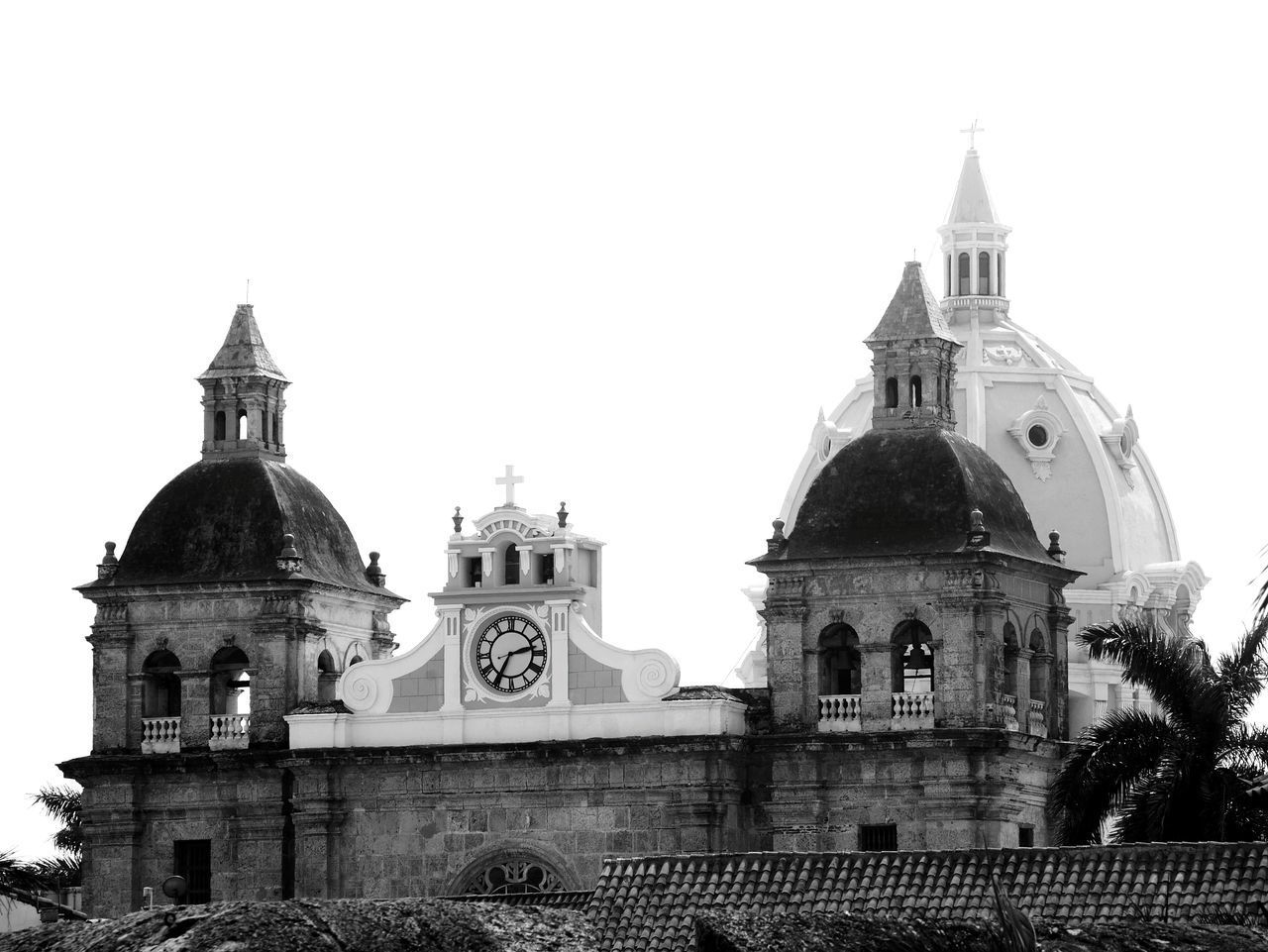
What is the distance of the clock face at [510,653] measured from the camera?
5950 centimetres

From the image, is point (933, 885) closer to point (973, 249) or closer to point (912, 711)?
point (912, 711)

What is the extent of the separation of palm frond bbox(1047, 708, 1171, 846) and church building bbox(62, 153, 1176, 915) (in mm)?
1900

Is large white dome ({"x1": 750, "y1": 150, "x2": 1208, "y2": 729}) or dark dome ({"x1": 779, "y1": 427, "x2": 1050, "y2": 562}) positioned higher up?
large white dome ({"x1": 750, "y1": 150, "x2": 1208, "y2": 729})

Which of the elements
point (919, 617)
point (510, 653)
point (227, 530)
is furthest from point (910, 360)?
point (227, 530)

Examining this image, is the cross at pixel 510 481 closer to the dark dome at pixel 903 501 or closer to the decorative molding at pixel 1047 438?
the dark dome at pixel 903 501

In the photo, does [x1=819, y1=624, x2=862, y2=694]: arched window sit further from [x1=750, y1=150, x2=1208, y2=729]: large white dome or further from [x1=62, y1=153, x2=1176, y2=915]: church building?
[x1=750, y1=150, x2=1208, y2=729]: large white dome

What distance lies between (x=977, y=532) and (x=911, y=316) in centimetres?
479

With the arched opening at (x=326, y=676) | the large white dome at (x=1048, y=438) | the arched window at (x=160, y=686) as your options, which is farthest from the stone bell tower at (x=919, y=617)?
the large white dome at (x=1048, y=438)

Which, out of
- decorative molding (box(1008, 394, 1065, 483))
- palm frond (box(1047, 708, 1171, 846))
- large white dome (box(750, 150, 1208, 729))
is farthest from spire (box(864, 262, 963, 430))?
decorative molding (box(1008, 394, 1065, 483))

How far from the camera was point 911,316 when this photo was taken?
60.6 m

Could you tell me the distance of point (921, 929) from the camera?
39250mm

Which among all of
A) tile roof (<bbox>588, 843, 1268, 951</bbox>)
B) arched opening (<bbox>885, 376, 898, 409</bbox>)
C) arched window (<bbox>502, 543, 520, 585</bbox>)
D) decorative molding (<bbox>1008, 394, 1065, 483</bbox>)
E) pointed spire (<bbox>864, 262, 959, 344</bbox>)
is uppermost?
decorative molding (<bbox>1008, 394, 1065, 483</bbox>)

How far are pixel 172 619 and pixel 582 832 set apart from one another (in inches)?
345

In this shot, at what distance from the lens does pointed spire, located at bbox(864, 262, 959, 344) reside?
198 feet
